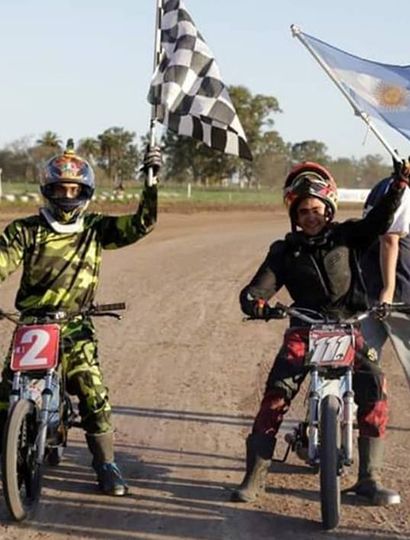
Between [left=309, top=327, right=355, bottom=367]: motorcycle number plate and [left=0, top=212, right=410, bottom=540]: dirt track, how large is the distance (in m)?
0.85

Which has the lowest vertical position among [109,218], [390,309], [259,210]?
[259,210]

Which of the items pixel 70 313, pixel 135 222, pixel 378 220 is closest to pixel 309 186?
pixel 378 220

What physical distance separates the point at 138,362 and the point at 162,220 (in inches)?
1034

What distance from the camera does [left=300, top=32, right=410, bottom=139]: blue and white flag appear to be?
21.1ft

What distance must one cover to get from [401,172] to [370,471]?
170 cm

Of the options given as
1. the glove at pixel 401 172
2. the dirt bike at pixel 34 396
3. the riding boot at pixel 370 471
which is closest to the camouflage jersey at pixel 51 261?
the dirt bike at pixel 34 396

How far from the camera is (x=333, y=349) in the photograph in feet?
18.0

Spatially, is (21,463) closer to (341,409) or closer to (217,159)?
(341,409)

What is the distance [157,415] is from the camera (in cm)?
782

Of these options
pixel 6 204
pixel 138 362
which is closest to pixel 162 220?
pixel 6 204

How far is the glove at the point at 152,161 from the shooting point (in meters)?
5.95

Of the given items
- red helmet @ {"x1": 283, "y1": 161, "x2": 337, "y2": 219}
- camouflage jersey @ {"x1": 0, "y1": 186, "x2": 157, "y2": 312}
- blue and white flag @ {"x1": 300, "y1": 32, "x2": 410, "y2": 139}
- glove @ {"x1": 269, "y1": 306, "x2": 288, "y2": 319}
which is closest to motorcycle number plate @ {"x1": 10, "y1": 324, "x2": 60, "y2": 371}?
camouflage jersey @ {"x1": 0, "y1": 186, "x2": 157, "y2": 312}

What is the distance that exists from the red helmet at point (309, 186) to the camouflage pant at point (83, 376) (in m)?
1.39

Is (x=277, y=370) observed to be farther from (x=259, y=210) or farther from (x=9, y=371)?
(x=259, y=210)
